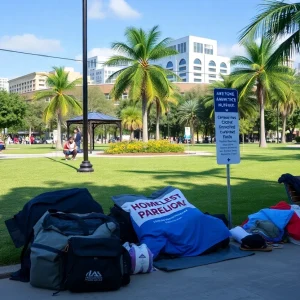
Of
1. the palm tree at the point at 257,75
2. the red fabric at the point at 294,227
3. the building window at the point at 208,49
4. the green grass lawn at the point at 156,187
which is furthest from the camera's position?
the building window at the point at 208,49

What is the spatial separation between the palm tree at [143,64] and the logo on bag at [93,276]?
2988 centimetres

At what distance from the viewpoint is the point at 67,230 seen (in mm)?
4539

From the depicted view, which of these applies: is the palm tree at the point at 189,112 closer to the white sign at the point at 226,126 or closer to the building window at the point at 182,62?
the white sign at the point at 226,126

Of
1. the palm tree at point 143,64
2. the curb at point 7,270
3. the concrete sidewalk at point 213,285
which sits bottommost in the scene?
the concrete sidewalk at point 213,285

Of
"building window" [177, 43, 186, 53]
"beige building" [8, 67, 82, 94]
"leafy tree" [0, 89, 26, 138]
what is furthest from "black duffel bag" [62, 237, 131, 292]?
"building window" [177, 43, 186, 53]

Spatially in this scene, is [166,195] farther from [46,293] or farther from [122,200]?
[46,293]

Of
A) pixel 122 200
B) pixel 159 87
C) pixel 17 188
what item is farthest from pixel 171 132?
pixel 122 200

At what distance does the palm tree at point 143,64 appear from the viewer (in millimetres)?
33906

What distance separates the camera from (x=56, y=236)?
14.4ft

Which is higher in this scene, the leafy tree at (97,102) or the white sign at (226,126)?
the leafy tree at (97,102)

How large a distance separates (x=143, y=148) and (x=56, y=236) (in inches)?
1113

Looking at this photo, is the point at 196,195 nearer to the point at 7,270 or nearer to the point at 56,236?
the point at 7,270

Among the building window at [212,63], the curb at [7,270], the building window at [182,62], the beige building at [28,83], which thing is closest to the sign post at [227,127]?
the curb at [7,270]

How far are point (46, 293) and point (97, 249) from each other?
649 millimetres
